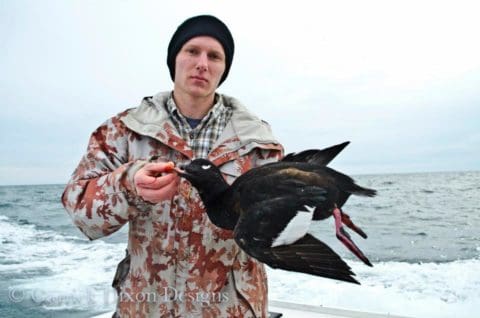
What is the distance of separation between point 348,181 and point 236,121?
1.89ft

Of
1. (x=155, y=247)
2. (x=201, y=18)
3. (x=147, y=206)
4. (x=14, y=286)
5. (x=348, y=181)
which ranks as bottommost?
(x=14, y=286)

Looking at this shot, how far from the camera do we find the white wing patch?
112cm

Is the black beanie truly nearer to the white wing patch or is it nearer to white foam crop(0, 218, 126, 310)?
the white wing patch

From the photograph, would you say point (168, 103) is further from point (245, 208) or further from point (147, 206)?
point (245, 208)

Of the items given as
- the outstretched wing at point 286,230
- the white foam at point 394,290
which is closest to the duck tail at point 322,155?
the outstretched wing at point 286,230

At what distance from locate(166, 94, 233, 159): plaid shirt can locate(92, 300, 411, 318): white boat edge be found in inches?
88.8

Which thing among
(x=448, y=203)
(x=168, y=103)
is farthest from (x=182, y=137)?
(x=448, y=203)

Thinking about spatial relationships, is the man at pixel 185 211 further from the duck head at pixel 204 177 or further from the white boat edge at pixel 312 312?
the white boat edge at pixel 312 312

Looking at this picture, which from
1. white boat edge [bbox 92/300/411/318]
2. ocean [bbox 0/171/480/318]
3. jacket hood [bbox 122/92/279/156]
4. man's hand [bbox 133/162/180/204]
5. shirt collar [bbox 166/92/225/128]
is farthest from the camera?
ocean [bbox 0/171/480/318]

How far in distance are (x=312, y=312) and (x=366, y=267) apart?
3.09 metres

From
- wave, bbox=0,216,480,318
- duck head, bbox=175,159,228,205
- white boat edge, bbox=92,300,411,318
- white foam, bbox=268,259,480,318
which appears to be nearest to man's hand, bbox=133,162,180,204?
duck head, bbox=175,159,228,205

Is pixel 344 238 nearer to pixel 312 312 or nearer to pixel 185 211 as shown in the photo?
pixel 185 211

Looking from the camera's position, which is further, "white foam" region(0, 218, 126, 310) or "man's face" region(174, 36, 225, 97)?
"white foam" region(0, 218, 126, 310)

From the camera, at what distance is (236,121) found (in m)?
1.67
